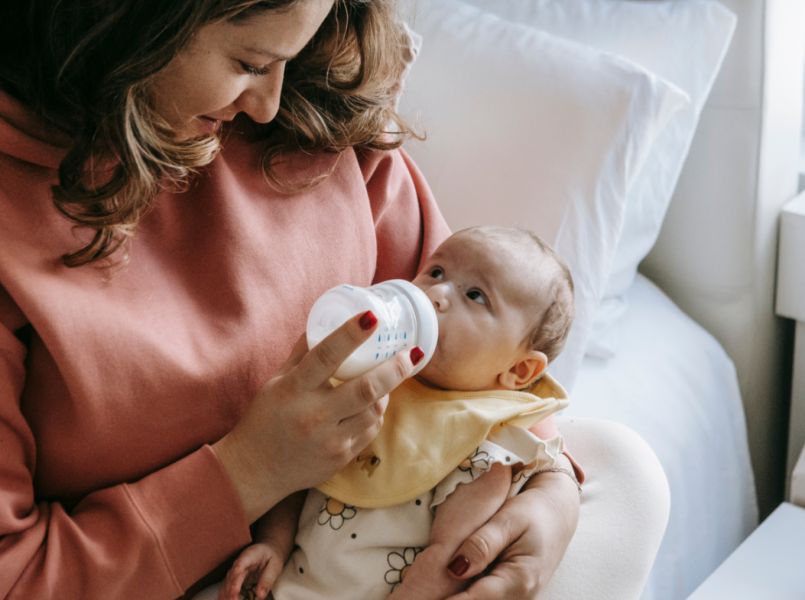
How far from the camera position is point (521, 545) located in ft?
3.56

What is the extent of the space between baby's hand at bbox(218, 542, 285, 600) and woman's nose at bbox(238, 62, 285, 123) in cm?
46

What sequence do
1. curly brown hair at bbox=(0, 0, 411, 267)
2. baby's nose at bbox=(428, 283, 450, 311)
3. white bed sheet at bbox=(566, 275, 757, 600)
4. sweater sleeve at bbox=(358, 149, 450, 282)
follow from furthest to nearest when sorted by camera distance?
white bed sheet at bbox=(566, 275, 757, 600) < sweater sleeve at bbox=(358, 149, 450, 282) < baby's nose at bbox=(428, 283, 450, 311) < curly brown hair at bbox=(0, 0, 411, 267)

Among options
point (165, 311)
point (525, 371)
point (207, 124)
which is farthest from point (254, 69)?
point (525, 371)

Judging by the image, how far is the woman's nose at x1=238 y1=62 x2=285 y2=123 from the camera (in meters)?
1.05

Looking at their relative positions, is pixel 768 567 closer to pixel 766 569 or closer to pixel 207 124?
pixel 766 569

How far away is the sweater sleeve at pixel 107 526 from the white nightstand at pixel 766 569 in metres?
0.78

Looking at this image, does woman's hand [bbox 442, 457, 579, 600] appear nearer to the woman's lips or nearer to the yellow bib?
the yellow bib

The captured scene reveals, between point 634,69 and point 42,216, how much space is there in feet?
3.16

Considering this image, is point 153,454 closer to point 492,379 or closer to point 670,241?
point 492,379

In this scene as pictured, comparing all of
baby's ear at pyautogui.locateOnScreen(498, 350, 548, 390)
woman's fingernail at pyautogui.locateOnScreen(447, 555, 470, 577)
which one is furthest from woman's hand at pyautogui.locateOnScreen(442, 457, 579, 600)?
baby's ear at pyautogui.locateOnScreen(498, 350, 548, 390)

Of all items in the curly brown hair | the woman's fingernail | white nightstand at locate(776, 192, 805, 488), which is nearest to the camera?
the curly brown hair

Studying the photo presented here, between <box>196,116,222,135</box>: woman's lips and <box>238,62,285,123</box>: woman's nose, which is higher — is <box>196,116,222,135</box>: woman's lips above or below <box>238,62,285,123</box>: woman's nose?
below

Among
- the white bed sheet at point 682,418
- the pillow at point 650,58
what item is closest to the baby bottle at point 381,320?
the white bed sheet at point 682,418

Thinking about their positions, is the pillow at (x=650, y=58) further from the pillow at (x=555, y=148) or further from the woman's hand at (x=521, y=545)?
the woman's hand at (x=521, y=545)
